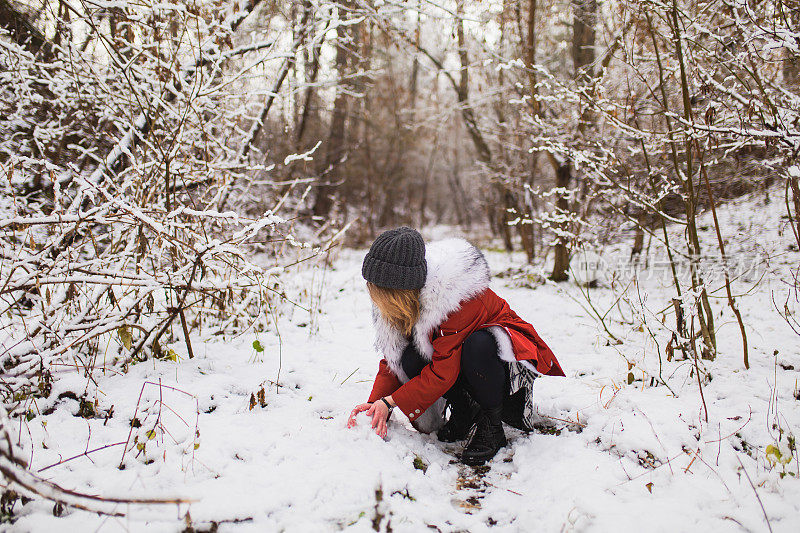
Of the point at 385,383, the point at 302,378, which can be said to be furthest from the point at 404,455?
the point at 302,378

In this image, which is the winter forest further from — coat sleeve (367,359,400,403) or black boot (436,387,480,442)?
coat sleeve (367,359,400,403)

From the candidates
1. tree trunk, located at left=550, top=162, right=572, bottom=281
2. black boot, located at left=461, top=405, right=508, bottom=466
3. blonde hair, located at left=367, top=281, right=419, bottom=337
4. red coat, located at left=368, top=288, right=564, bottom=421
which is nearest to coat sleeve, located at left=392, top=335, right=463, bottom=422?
red coat, located at left=368, top=288, right=564, bottom=421

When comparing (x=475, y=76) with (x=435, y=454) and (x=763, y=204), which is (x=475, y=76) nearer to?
(x=763, y=204)

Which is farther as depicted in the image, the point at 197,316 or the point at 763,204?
the point at 763,204

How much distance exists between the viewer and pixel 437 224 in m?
19.4

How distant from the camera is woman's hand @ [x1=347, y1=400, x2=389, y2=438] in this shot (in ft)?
6.16

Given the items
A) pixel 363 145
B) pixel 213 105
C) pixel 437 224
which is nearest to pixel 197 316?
pixel 213 105

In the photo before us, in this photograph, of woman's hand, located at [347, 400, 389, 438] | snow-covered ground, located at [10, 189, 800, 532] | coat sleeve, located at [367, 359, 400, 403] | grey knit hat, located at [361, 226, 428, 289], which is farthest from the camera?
coat sleeve, located at [367, 359, 400, 403]

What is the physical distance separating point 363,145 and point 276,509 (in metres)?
11.5

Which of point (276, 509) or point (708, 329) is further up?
point (708, 329)

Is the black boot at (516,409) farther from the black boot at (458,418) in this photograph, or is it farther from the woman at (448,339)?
the black boot at (458,418)

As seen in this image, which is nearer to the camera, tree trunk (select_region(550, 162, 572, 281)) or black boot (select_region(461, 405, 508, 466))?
black boot (select_region(461, 405, 508, 466))

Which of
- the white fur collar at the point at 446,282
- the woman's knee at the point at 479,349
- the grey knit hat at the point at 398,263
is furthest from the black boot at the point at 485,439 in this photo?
the grey knit hat at the point at 398,263

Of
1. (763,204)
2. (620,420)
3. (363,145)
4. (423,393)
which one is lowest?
(620,420)
